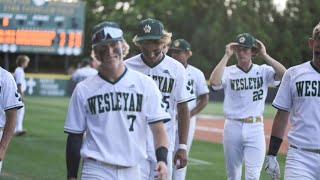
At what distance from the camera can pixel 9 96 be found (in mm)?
6918

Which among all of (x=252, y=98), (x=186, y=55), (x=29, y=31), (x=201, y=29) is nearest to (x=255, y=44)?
(x=252, y=98)

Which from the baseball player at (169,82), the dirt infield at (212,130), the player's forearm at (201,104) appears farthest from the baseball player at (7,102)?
the dirt infield at (212,130)

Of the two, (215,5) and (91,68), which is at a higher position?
(215,5)

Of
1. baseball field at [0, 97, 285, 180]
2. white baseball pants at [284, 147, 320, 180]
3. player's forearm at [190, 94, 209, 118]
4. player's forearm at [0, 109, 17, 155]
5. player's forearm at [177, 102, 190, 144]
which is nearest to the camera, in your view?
white baseball pants at [284, 147, 320, 180]

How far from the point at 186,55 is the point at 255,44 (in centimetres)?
146

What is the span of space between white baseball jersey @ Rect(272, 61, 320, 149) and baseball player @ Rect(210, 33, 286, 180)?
114 inches

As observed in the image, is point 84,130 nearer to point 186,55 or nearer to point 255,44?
point 255,44

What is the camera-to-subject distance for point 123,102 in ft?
17.4

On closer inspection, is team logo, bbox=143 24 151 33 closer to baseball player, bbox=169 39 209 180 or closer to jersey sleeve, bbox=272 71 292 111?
jersey sleeve, bbox=272 71 292 111

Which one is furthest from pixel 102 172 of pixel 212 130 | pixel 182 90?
pixel 212 130

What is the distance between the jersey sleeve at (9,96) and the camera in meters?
6.89

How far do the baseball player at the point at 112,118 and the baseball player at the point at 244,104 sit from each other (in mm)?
4048

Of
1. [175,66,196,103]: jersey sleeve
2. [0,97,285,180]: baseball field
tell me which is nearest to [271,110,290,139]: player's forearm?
[175,66,196,103]: jersey sleeve

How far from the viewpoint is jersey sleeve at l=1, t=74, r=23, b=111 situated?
6895 mm
